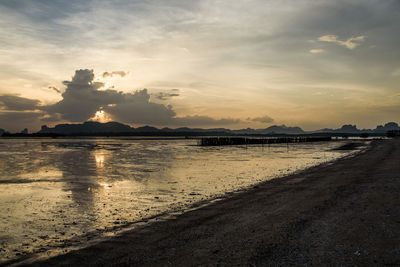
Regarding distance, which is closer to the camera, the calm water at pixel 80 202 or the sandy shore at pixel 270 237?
the sandy shore at pixel 270 237

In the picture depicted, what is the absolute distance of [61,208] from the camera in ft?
41.3

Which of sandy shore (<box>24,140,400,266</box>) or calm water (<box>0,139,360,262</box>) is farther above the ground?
sandy shore (<box>24,140,400,266</box>)

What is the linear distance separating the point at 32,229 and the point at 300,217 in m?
8.90

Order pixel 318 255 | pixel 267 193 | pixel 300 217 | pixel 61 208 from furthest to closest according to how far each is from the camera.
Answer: pixel 267 193 → pixel 61 208 → pixel 300 217 → pixel 318 255

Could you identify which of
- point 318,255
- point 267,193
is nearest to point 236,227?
point 318,255

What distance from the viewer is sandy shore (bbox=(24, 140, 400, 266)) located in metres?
6.51

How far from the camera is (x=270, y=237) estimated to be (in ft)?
25.5

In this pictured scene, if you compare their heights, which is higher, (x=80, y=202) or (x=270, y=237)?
(x=270, y=237)

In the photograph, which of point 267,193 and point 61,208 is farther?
point 267,193

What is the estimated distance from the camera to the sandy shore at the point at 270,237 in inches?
256

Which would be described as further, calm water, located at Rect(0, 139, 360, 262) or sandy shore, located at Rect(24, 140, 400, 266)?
calm water, located at Rect(0, 139, 360, 262)

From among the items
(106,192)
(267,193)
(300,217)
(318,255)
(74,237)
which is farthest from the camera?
(106,192)

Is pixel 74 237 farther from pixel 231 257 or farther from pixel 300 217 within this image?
pixel 300 217

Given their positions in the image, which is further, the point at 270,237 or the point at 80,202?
the point at 80,202
